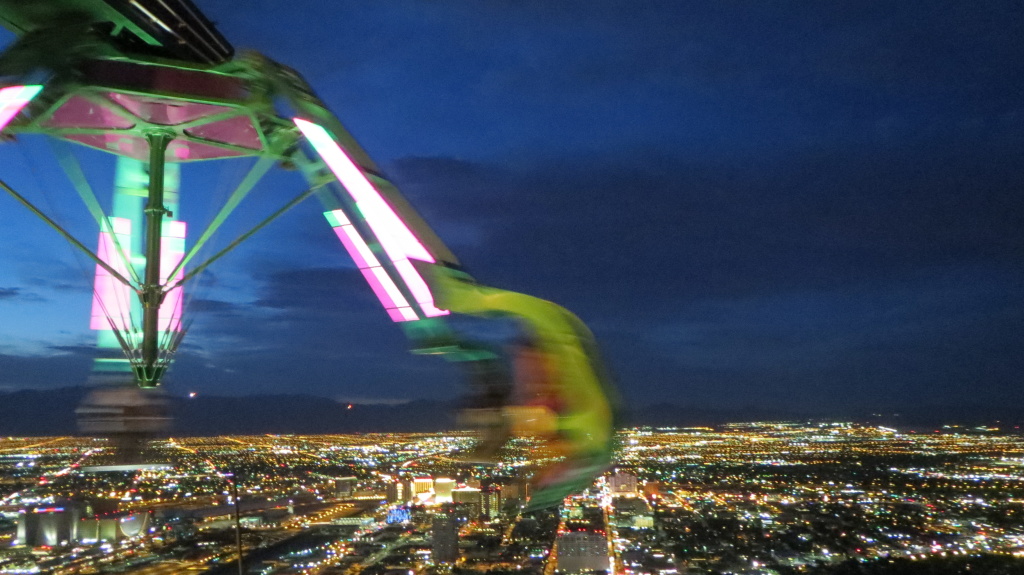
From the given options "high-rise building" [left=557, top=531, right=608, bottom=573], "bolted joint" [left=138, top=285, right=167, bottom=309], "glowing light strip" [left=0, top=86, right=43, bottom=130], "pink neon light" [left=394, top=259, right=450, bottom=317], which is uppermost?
"glowing light strip" [left=0, top=86, right=43, bottom=130]

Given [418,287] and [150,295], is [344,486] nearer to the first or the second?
[150,295]

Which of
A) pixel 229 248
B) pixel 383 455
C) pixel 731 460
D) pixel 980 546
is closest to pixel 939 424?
pixel 731 460

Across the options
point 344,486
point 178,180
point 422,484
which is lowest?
point 344,486

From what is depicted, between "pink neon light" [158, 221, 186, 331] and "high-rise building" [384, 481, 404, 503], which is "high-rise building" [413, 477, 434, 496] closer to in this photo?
"high-rise building" [384, 481, 404, 503]

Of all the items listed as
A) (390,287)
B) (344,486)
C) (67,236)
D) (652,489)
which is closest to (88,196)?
(67,236)

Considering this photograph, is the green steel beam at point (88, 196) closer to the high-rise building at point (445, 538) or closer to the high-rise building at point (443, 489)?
the high-rise building at point (443, 489)

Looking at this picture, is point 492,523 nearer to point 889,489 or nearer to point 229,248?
point 229,248

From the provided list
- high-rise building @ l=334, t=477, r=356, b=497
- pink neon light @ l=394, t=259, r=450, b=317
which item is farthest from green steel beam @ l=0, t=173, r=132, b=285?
high-rise building @ l=334, t=477, r=356, b=497
